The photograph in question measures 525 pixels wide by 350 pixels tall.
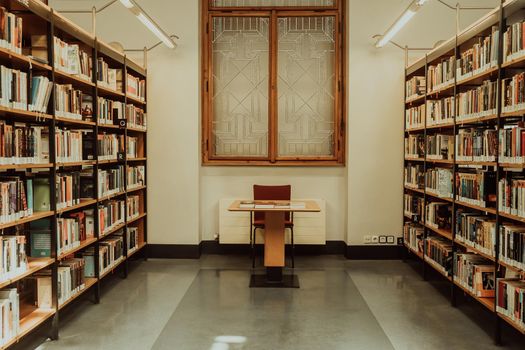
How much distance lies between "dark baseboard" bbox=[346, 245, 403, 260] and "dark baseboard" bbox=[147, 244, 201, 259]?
211cm

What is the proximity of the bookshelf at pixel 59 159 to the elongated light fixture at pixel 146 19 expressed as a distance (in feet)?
1.54

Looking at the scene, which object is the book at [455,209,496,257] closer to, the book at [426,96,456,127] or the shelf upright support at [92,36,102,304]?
the book at [426,96,456,127]

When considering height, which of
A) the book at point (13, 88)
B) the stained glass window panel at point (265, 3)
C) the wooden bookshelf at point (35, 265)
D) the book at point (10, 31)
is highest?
the stained glass window panel at point (265, 3)

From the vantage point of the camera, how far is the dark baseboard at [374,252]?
21.6ft

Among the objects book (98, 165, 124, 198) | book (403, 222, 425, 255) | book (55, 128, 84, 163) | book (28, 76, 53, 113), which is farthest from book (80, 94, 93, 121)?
book (403, 222, 425, 255)

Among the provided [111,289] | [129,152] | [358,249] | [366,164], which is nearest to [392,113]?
[366,164]

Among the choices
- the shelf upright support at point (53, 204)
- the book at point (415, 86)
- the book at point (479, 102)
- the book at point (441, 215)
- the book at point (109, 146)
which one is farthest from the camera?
the book at point (415, 86)

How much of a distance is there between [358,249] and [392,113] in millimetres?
1921

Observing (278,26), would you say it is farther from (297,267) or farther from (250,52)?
(297,267)

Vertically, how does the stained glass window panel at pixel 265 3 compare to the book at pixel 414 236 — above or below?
above

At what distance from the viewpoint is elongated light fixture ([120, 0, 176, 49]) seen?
14.3ft

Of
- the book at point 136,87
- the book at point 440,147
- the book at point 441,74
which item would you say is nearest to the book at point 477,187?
the book at point 440,147

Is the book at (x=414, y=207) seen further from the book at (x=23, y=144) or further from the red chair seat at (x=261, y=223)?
the book at (x=23, y=144)

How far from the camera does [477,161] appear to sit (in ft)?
13.3
